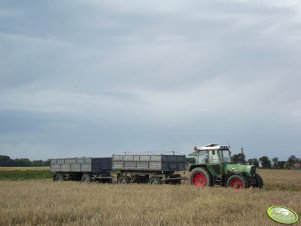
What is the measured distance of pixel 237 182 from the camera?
20609mm

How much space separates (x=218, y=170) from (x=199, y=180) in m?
1.07

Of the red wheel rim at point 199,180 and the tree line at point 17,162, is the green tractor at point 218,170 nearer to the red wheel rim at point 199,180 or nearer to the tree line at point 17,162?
the red wheel rim at point 199,180

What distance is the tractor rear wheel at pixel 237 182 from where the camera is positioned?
2012 centimetres

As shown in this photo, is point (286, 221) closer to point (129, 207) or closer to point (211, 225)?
point (211, 225)

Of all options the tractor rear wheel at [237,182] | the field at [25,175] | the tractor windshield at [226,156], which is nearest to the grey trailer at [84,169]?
the tractor windshield at [226,156]

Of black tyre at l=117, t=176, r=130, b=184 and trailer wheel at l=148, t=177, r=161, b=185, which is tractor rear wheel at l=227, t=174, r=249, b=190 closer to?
trailer wheel at l=148, t=177, r=161, b=185

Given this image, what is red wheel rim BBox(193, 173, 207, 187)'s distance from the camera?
2214 cm

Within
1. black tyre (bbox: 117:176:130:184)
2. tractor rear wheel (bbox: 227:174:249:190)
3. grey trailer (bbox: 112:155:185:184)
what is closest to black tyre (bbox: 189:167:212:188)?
tractor rear wheel (bbox: 227:174:249:190)

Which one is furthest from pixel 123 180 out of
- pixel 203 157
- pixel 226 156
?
pixel 226 156

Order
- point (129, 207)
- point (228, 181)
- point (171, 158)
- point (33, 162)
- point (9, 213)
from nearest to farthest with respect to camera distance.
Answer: point (9, 213), point (129, 207), point (228, 181), point (171, 158), point (33, 162)

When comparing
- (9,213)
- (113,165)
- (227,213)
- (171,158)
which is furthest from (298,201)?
(113,165)

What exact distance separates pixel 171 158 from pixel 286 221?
59.9ft

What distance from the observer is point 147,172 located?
26.2m

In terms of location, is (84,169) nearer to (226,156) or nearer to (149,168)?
(149,168)
